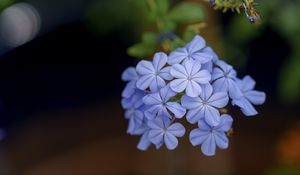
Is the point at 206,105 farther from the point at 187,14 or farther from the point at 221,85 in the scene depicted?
the point at 187,14

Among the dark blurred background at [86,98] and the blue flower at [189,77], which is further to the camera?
the dark blurred background at [86,98]

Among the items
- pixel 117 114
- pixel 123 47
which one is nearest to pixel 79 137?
pixel 117 114

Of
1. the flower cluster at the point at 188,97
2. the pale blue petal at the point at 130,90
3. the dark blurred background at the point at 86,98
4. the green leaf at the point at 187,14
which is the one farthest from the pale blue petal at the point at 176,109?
the dark blurred background at the point at 86,98

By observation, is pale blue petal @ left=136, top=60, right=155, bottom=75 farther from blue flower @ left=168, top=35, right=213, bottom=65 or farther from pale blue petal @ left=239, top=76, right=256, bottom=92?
pale blue petal @ left=239, top=76, right=256, bottom=92

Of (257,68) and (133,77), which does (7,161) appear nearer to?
(257,68)

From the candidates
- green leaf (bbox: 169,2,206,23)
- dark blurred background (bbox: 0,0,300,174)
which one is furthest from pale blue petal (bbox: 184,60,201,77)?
dark blurred background (bbox: 0,0,300,174)

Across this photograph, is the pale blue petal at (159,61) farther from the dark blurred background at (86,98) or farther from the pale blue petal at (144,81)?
the dark blurred background at (86,98)
